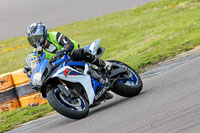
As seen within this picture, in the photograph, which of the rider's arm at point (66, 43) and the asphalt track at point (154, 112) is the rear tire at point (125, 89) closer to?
the asphalt track at point (154, 112)

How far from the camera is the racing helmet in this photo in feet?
24.4

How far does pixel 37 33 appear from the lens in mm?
7438

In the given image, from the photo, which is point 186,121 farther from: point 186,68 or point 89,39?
point 89,39

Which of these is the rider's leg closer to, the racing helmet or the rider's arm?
the rider's arm

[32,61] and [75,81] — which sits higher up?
[32,61]

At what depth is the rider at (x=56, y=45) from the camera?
23.9ft

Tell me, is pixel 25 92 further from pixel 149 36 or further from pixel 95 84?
pixel 149 36

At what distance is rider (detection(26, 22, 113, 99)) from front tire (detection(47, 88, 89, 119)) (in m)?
0.65

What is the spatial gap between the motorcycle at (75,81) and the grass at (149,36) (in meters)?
2.91

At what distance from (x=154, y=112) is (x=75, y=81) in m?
1.83

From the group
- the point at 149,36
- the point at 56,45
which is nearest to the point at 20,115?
the point at 56,45

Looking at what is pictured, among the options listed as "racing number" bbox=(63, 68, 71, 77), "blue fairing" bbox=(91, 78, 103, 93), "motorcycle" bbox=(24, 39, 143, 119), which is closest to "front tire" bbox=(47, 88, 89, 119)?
"motorcycle" bbox=(24, 39, 143, 119)

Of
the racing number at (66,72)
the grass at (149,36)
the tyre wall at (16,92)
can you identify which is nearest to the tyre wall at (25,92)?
the tyre wall at (16,92)

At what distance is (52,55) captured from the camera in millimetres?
7598
